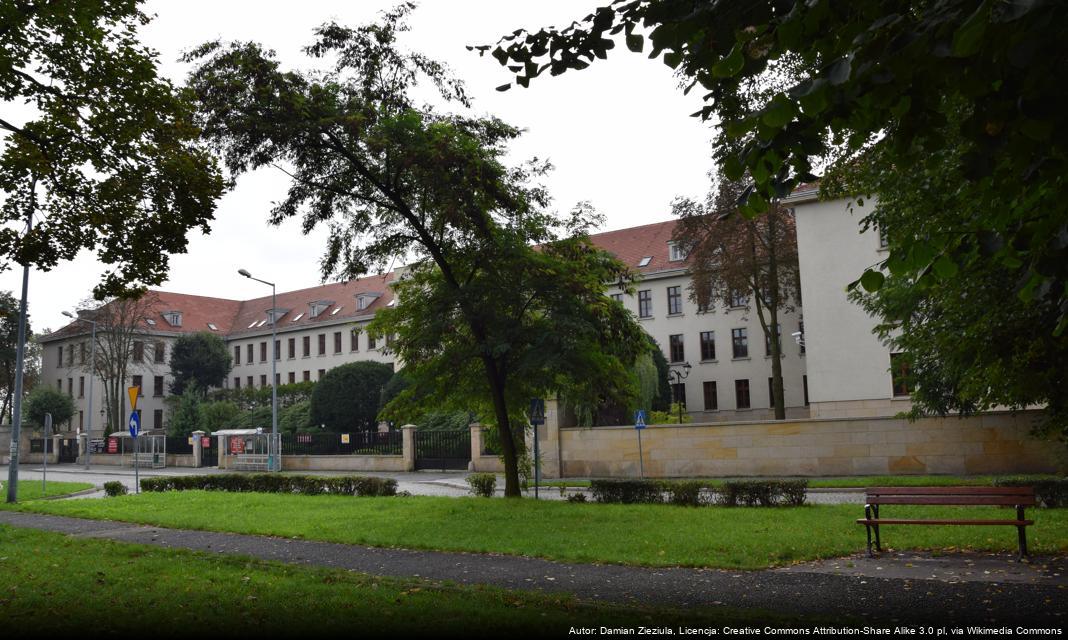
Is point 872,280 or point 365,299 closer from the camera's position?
point 872,280

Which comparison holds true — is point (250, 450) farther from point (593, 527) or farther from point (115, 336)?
point (593, 527)

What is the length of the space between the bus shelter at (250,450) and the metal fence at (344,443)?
1.44 metres

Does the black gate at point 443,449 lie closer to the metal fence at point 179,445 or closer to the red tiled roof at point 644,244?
the metal fence at point 179,445

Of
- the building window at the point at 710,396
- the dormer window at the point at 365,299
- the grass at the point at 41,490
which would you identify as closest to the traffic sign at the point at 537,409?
the grass at the point at 41,490

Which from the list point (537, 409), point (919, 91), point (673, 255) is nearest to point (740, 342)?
point (673, 255)

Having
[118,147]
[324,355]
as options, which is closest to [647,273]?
[324,355]

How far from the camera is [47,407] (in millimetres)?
65250

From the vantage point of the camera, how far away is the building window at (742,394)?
53.0 meters

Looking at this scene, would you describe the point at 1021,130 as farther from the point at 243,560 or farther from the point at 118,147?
the point at 118,147

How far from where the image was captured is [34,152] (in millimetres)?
10805

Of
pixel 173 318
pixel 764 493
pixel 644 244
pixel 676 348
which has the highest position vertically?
pixel 644 244

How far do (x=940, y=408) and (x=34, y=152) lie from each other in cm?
2035

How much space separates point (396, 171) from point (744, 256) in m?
24.1

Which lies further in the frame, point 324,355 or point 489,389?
point 324,355
